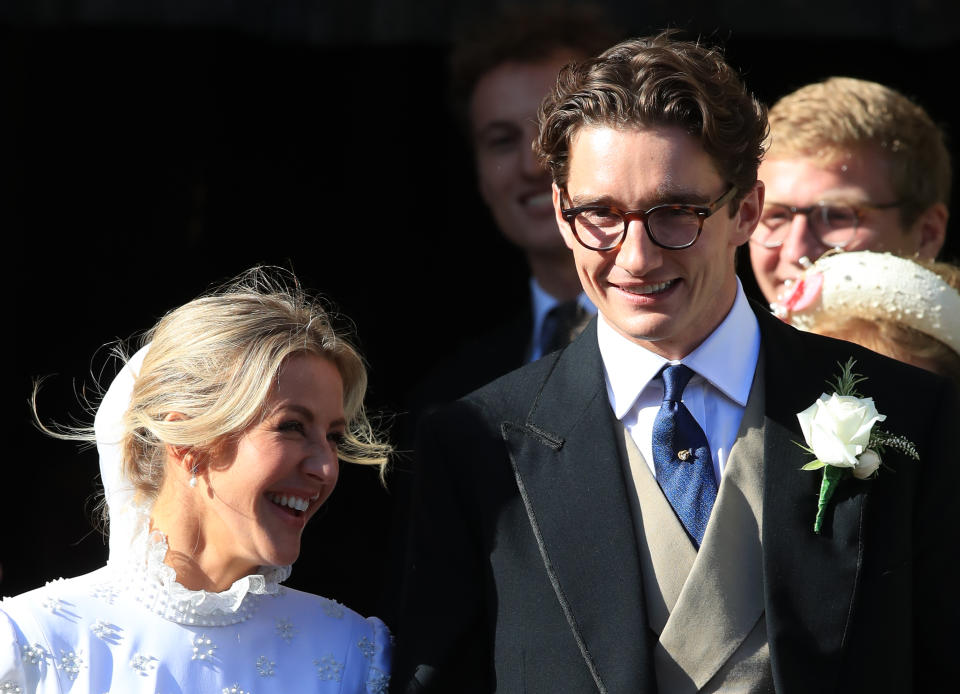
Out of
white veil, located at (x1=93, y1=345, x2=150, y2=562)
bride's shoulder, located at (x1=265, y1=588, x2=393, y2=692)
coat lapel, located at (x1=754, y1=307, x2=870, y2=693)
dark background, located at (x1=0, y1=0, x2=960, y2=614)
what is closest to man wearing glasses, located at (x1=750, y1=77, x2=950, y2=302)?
coat lapel, located at (x1=754, y1=307, x2=870, y2=693)

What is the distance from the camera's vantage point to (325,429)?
260 cm

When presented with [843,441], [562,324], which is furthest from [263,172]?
[843,441]

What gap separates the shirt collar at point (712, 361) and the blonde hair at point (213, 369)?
60 cm

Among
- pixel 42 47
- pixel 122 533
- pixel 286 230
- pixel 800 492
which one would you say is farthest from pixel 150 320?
pixel 800 492

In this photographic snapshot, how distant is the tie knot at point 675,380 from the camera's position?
92.2 inches

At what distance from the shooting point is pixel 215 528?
256cm

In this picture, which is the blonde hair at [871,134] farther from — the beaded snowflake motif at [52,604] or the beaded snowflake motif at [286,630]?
the beaded snowflake motif at [52,604]

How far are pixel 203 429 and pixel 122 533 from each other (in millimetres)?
313

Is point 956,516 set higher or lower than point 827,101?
lower

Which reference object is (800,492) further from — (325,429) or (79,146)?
(79,146)

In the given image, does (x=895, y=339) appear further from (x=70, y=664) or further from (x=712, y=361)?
(x=70, y=664)

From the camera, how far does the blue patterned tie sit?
90.0 inches

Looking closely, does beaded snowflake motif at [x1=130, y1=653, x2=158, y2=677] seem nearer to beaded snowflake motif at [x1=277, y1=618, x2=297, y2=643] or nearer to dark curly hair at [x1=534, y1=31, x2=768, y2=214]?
beaded snowflake motif at [x1=277, y1=618, x2=297, y2=643]

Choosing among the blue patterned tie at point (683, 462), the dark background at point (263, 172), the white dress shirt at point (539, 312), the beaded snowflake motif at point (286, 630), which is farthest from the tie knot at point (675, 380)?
the dark background at point (263, 172)
